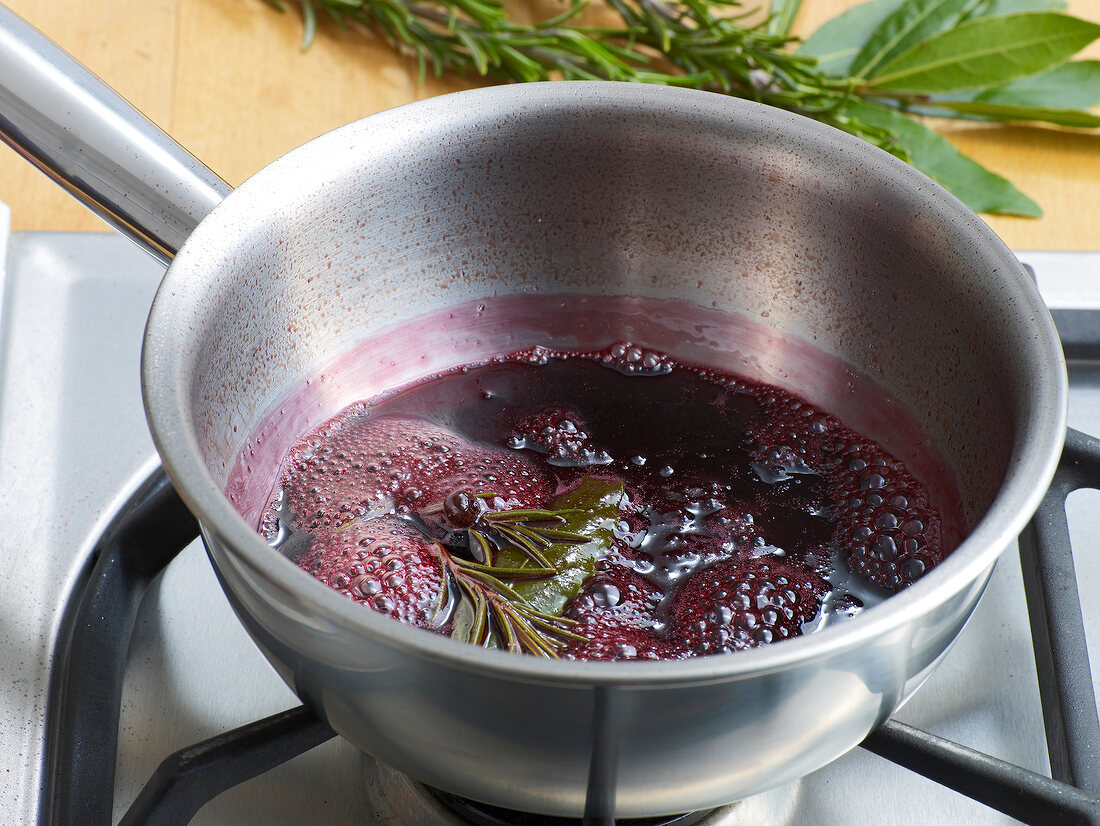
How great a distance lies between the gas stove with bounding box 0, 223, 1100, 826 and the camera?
45 cm

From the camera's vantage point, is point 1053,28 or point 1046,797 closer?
point 1046,797

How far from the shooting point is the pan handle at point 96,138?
0.46 meters

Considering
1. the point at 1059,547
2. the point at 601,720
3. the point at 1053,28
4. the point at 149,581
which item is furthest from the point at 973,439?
the point at 1053,28

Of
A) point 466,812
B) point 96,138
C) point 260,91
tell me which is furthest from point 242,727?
point 260,91

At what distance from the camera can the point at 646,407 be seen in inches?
22.4

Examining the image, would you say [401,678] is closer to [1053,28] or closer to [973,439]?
[973,439]

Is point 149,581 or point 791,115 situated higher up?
point 791,115

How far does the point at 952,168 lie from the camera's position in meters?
0.81

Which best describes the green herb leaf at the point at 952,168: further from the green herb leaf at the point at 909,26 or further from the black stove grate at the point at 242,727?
the black stove grate at the point at 242,727

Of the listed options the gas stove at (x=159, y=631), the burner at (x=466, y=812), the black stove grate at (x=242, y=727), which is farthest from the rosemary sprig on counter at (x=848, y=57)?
the burner at (x=466, y=812)

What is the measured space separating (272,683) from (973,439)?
312mm

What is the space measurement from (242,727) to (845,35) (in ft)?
2.31

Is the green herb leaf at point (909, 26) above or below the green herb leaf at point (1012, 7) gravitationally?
below

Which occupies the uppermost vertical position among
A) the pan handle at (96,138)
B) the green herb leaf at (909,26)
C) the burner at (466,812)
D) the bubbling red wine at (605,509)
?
the green herb leaf at (909,26)
